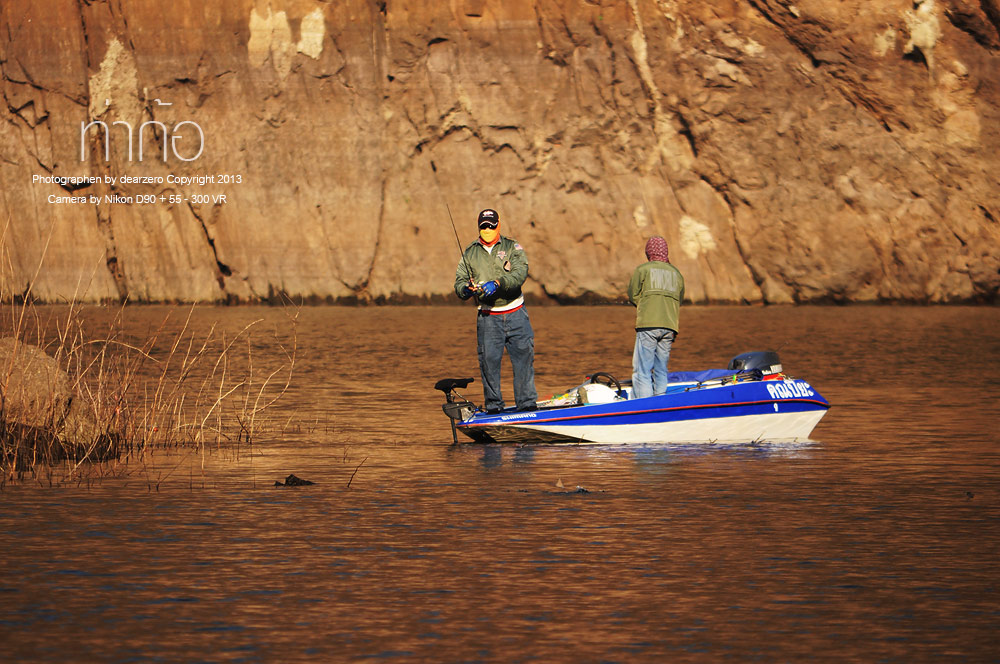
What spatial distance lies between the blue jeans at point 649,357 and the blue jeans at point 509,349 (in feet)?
3.55

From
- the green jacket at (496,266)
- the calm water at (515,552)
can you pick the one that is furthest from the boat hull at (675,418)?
the green jacket at (496,266)

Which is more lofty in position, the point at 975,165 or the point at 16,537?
the point at 975,165

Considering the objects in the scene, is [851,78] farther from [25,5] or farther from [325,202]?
[25,5]

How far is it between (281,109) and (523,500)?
48108 mm

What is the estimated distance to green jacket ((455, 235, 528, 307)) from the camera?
15.7 m

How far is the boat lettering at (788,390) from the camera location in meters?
15.7

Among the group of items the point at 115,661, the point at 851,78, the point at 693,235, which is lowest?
the point at 115,661

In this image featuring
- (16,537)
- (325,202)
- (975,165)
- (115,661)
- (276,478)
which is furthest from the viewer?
(325,202)

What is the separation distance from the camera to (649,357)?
52.5 feet

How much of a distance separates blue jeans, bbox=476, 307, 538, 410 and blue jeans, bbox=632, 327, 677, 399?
1083 mm

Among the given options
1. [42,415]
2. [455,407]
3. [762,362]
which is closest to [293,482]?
[42,415]

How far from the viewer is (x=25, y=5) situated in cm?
6000

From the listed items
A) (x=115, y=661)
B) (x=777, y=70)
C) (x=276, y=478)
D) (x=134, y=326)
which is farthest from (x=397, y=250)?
(x=115, y=661)

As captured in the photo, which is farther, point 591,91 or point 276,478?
point 591,91
